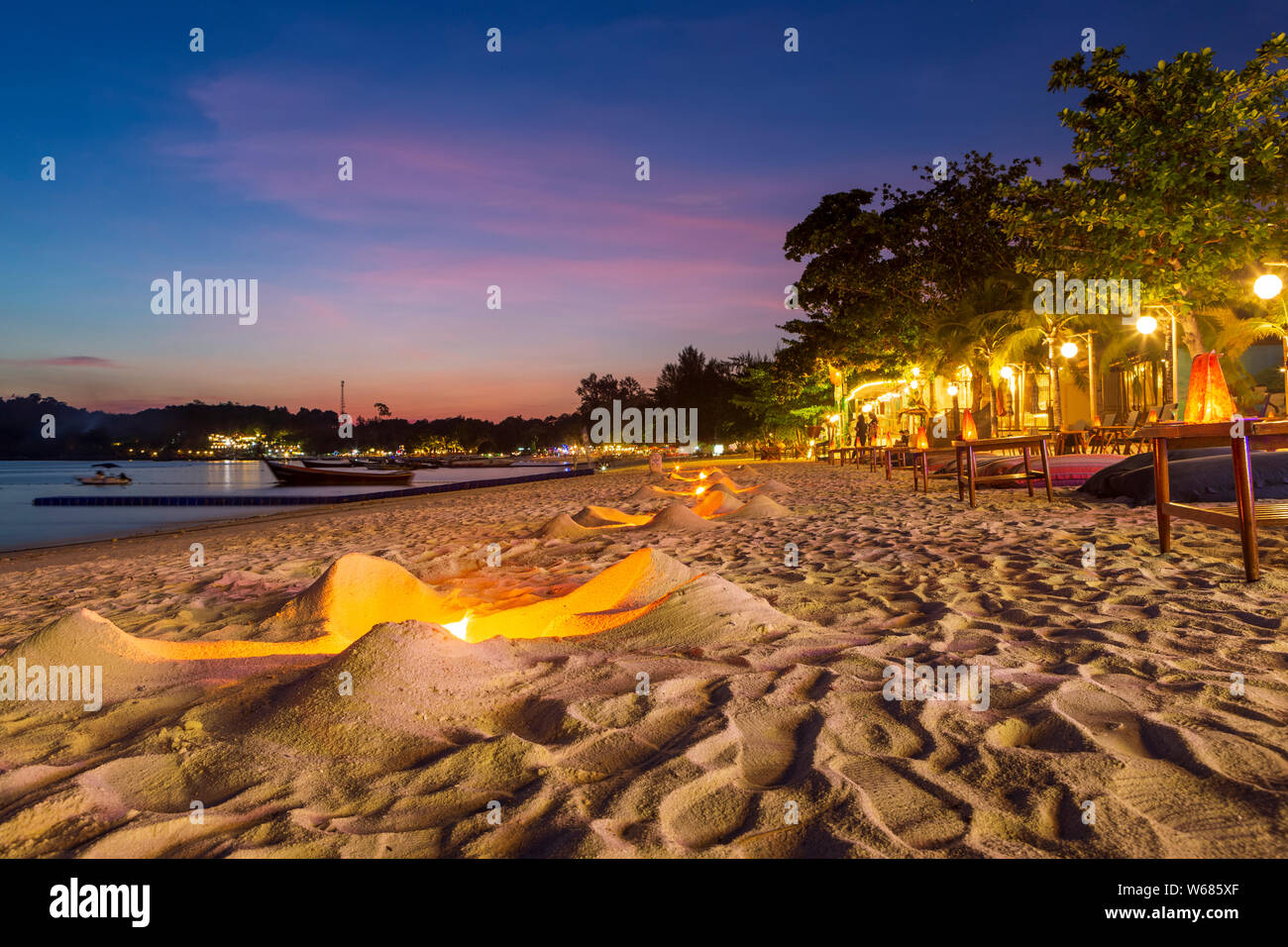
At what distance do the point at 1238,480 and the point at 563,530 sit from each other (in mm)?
6071

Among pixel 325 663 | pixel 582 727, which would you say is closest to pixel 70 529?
pixel 325 663

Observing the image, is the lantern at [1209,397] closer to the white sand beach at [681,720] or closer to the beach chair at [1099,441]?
the white sand beach at [681,720]

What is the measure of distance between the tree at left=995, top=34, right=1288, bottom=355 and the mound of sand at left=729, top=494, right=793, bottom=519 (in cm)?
805

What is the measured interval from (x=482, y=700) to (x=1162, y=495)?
5067 millimetres

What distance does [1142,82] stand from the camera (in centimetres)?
1236

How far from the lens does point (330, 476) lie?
37562mm

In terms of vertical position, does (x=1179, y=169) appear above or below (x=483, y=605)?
above

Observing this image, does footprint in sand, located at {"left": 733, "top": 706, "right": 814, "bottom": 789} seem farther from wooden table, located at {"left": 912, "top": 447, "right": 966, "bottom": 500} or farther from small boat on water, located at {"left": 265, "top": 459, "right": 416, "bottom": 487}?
small boat on water, located at {"left": 265, "top": 459, "right": 416, "bottom": 487}

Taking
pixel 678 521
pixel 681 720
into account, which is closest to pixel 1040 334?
pixel 678 521

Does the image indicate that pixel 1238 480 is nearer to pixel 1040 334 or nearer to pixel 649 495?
pixel 649 495

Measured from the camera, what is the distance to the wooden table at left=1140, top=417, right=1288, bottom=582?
13.0 ft

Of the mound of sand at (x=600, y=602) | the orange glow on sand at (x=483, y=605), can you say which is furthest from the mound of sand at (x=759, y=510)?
the orange glow on sand at (x=483, y=605)
